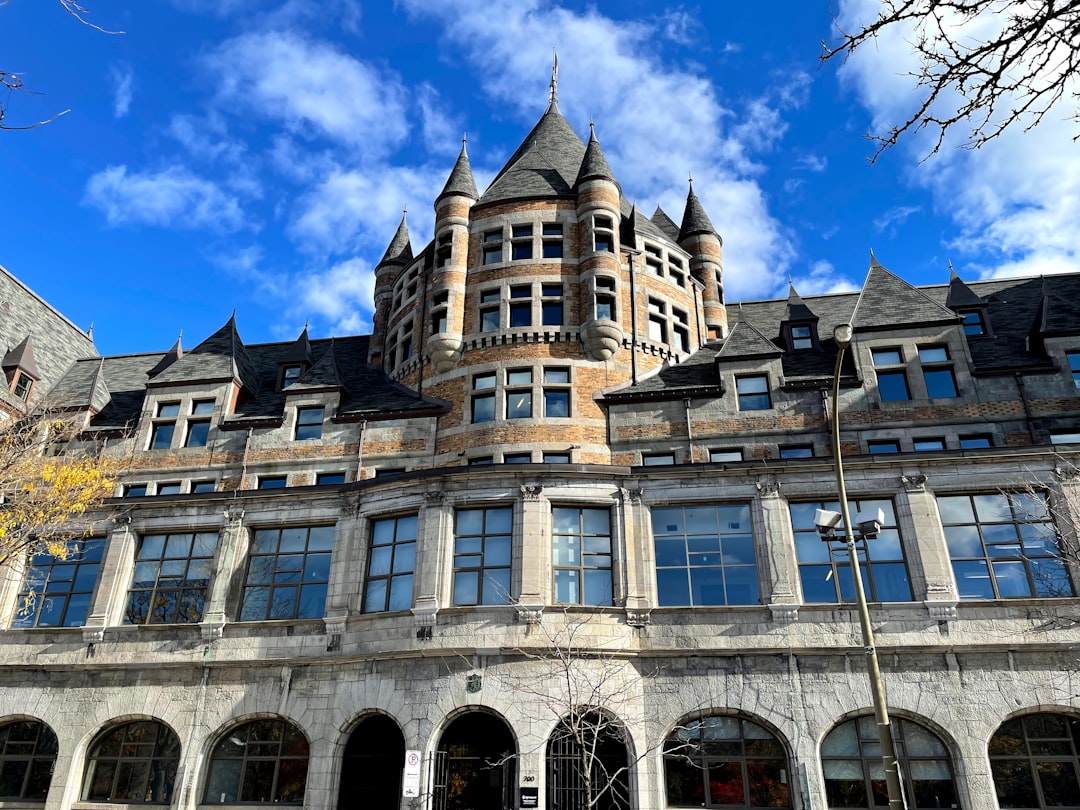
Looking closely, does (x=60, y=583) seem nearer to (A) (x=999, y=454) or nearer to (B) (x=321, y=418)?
(B) (x=321, y=418)

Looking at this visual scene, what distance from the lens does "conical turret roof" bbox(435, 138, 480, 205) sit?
1330 inches

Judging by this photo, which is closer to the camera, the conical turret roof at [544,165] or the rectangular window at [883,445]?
the rectangular window at [883,445]

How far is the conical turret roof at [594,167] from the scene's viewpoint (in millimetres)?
32500

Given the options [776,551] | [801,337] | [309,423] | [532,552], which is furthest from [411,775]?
[801,337]

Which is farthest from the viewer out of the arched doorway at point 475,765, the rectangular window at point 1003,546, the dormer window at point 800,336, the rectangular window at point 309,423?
the dormer window at point 800,336

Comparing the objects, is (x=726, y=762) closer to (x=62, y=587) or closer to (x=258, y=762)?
(x=258, y=762)

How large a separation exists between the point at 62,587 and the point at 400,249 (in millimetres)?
21787

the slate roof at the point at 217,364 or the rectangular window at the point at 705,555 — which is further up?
the slate roof at the point at 217,364

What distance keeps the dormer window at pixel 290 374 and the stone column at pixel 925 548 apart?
23.7 m

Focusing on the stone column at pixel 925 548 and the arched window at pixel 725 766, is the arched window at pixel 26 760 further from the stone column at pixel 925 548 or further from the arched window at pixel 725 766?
the stone column at pixel 925 548

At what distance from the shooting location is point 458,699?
21.4 meters

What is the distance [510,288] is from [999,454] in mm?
17666

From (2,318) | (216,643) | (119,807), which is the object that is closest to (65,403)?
(2,318)

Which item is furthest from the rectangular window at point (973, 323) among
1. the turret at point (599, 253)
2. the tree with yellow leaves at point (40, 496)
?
the tree with yellow leaves at point (40, 496)
